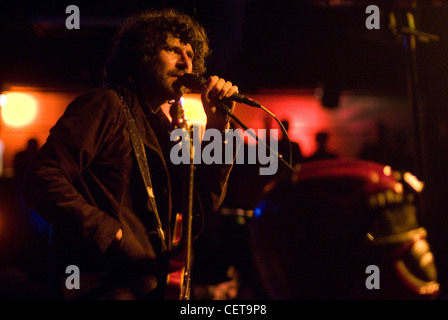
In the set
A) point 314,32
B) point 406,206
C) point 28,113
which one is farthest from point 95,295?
point 28,113

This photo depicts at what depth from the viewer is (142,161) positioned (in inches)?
66.0

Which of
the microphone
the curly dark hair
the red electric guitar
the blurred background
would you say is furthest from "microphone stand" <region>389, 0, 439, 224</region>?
the red electric guitar

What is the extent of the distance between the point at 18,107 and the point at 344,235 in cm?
939

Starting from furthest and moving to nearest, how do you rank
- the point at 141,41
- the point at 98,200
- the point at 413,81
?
the point at 413,81 → the point at 141,41 → the point at 98,200

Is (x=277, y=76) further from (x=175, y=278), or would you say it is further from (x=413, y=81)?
(x=175, y=278)

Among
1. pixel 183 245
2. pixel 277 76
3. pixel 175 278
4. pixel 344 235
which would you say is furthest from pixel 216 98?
pixel 277 76

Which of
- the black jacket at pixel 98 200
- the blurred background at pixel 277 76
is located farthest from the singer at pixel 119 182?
the blurred background at pixel 277 76

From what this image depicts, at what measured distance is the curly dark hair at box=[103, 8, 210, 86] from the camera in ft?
6.51

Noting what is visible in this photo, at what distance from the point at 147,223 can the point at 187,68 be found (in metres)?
0.70

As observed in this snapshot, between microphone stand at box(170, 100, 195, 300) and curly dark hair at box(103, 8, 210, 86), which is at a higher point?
curly dark hair at box(103, 8, 210, 86)

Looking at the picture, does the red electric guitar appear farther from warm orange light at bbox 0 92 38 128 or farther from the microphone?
warm orange light at bbox 0 92 38 128

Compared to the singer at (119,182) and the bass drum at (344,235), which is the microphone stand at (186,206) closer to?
the singer at (119,182)

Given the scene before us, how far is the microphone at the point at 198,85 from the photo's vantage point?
1705 millimetres

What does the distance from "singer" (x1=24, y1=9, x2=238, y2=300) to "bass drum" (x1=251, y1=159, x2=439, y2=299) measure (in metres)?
0.68
